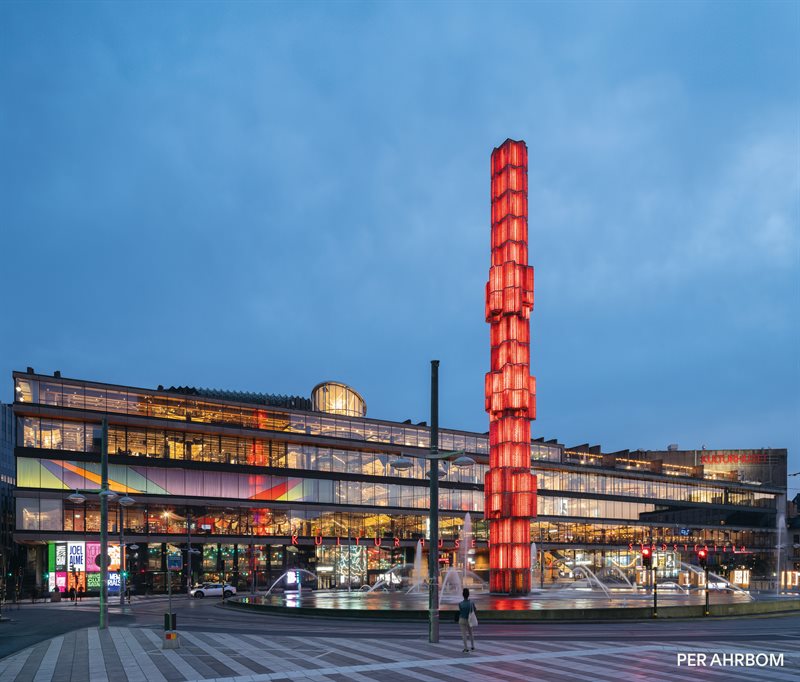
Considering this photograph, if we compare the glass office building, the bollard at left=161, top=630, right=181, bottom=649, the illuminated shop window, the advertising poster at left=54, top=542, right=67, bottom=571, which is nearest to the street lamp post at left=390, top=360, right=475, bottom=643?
the bollard at left=161, top=630, right=181, bottom=649

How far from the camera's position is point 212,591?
254 ft

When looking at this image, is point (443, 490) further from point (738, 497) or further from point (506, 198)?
point (738, 497)

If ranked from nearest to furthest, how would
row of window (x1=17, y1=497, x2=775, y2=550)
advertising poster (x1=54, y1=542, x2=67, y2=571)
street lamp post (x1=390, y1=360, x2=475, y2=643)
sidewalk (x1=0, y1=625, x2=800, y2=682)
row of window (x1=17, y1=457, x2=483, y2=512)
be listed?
1. sidewalk (x1=0, y1=625, x2=800, y2=682)
2. street lamp post (x1=390, y1=360, x2=475, y2=643)
3. row of window (x1=17, y1=457, x2=483, y2=512)
4. row of window (x1=17, y1=497, x2=775, y2=550)
5. advertising poster (x1=54, y1=542, x2=67, y2=571)

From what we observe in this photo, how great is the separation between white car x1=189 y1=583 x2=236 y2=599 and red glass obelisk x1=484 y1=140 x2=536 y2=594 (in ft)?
98.4

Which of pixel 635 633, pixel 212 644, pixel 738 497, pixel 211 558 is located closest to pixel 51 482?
pixel 211 558

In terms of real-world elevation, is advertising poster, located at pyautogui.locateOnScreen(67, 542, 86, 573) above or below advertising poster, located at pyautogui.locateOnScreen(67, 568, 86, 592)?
above

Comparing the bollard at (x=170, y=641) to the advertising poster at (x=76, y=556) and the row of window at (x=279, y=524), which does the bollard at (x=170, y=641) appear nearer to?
the row of window at (x=279, y=524)

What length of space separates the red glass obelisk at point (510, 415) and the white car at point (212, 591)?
2998cm

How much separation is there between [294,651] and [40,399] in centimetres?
6484

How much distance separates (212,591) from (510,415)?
36.7 metres

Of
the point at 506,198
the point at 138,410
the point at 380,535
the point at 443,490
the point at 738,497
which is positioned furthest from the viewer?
the point at 738,497

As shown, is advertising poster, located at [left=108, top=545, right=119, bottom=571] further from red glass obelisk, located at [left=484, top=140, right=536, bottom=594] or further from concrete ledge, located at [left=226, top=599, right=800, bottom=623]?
red glass obelisk, located at [left=484, top=140, right=536, bottom=594]

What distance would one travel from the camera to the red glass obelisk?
2304 inches

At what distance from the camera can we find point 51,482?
266 feet
